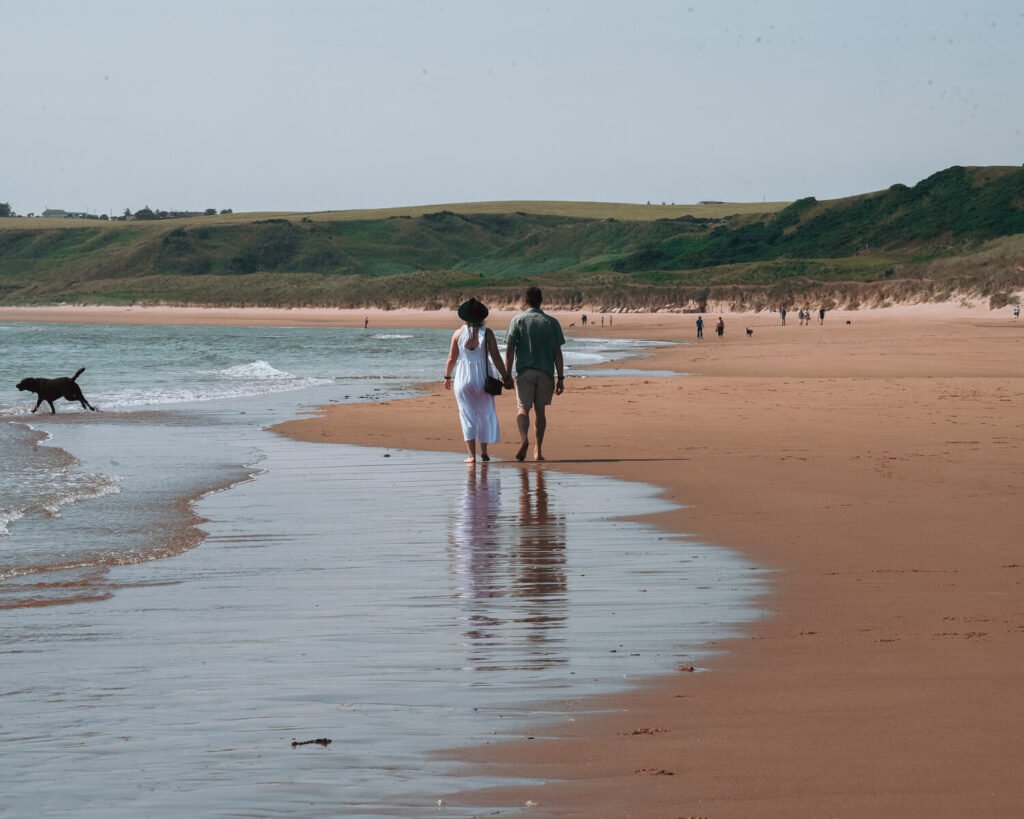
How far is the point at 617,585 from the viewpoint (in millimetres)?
6664

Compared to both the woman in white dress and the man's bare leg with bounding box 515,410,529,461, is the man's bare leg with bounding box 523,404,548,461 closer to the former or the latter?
the man's bare leg with bounding box 515,410,529,461

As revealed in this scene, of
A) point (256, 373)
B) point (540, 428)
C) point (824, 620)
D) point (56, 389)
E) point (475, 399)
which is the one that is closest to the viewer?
point (824, 620)

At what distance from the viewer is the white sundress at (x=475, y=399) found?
12.6 meters

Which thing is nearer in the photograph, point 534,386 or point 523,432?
point 534,386

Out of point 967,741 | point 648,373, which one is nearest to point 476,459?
point 967,741

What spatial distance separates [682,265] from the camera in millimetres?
144250

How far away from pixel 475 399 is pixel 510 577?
5.80 metres

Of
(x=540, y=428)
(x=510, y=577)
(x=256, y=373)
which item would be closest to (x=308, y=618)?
(x=510, y=577)

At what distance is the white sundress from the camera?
12.6m

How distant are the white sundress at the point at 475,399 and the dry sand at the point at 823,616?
57cm

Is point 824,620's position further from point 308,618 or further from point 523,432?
point 523,432

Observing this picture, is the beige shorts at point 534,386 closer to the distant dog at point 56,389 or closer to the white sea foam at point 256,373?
the distant dog at point 56,389

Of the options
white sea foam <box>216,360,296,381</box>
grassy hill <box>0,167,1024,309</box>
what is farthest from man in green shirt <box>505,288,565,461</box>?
grassy hill <box>0,167,1024,309</box>

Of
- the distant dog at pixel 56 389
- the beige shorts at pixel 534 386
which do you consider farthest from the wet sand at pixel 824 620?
the distant dog at pixel 56 389
